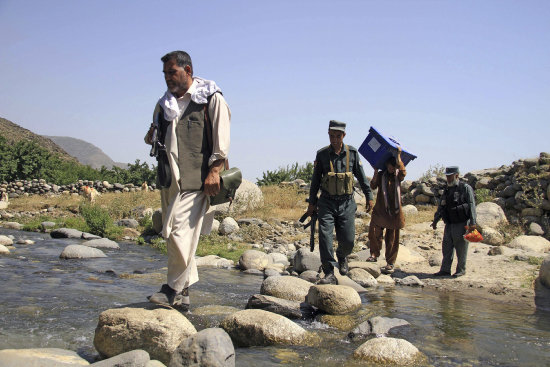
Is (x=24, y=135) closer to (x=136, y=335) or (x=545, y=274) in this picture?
(x=545, y=274)

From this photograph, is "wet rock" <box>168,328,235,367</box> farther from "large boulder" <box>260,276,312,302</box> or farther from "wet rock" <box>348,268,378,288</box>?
"wet rock" <box>348,268,378,288</box>

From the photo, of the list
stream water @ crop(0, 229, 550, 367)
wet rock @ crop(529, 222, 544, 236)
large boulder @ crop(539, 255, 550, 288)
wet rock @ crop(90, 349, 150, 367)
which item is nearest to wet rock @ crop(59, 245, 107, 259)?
stream water @ crop(0, 229, 550, 367)

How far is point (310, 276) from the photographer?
740 cm

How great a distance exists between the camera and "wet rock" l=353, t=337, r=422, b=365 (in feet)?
12.0

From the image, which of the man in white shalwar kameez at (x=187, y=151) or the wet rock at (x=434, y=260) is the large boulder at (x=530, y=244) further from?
the man in white shalwar kameez at (x=187, y=151)

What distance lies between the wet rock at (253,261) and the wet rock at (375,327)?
12.8ft

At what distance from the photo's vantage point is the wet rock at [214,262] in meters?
8.59

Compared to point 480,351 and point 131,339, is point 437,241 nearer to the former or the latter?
point 480,351

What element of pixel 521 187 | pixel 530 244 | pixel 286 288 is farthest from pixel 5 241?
pixel 521 187

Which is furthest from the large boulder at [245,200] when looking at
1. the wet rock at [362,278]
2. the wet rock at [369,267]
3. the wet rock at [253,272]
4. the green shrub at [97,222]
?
the wet rock at [362,278]

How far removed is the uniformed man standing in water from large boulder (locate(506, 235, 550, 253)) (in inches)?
190

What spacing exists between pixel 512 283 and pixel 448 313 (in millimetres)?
2477

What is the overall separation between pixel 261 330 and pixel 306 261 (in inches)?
160

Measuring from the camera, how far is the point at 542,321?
546 centimetres
